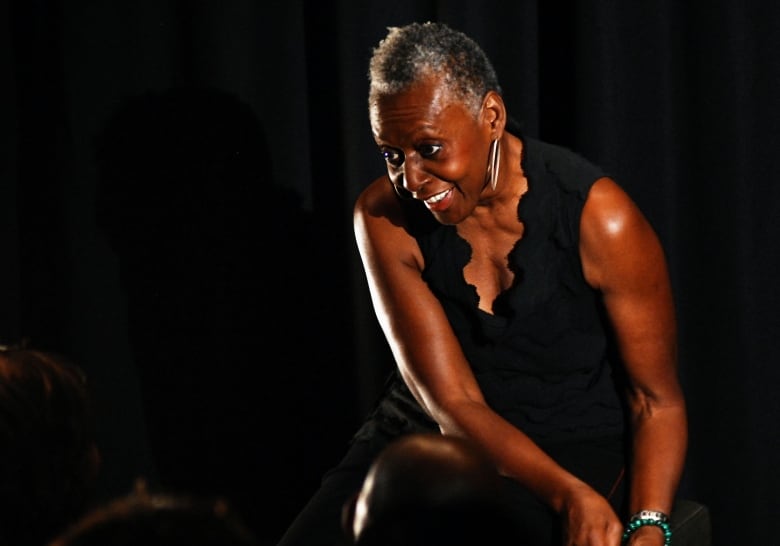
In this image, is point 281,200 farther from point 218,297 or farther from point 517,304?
point 517,304

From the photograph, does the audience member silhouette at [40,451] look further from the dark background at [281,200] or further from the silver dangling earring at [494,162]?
the dark background at [281,200]

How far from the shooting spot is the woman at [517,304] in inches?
72.5

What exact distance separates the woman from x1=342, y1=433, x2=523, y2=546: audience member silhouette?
0.72 metres

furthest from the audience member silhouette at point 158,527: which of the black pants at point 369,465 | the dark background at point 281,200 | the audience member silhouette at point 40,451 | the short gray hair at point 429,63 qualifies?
the dark background at point 281,200

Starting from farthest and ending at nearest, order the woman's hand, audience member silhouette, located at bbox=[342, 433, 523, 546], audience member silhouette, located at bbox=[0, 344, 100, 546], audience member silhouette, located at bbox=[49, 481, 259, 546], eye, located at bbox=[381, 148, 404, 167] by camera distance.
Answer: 1. eye, located at bbox=[381, 148, 404, 167]
2. the woman's hand
3. audience member silhouette, located at bbox=[0, 344, 100, 546]
4. audience member silhouette, located at bbox=[342, 433, 523, 546]
5. audience member silhouette, located at bbox=[49, 481, 259, 546]

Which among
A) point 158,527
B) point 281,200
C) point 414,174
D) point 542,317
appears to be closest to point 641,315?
point 542,317

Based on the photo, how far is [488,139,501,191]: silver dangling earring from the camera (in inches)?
75.4

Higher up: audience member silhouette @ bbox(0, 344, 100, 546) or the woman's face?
the woman's face

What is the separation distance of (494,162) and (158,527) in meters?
1.16

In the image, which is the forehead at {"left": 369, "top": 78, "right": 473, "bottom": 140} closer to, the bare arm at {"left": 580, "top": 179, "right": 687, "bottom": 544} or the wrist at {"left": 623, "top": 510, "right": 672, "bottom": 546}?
the bare arm at {"left": 580, "top": 179, "right": 687, "bottom": 544}

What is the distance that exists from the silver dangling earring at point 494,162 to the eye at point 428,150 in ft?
0.35

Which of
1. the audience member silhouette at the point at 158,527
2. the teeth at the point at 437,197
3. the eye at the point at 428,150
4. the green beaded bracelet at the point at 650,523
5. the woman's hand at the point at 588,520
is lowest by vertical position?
the green beaded bracelet at the point at 650,523

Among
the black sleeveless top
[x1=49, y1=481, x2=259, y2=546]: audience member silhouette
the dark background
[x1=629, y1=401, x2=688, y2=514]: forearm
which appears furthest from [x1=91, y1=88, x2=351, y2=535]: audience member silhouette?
[x1=49, y1=481, x2=259, y2=546]: audience member silhouette

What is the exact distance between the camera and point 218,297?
8.50 ft
